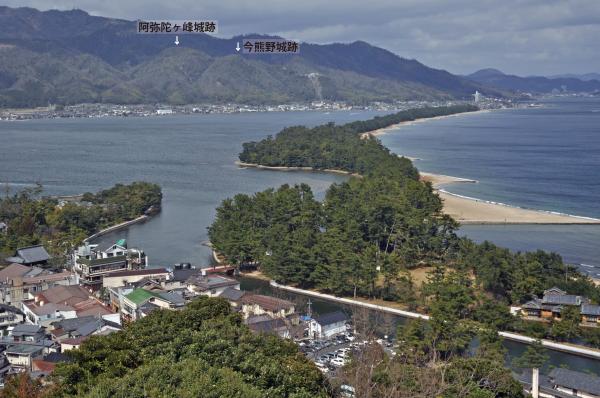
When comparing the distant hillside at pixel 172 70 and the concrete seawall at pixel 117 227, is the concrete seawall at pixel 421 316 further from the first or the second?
the distant hillside at pixel 172 70

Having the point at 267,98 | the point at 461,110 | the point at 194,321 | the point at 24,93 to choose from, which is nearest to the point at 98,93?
the point at 24,93

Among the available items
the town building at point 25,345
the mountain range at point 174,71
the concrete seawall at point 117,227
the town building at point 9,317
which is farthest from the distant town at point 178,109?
the town building at point 25,345

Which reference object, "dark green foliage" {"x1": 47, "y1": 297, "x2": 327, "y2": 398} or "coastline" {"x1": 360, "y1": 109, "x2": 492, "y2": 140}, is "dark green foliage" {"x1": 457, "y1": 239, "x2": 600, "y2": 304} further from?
"coastline" {"x1": 360, "y1": 109, "x2": 492, "y2": 140}

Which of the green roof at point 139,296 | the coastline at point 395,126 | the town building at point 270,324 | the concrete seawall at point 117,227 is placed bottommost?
the concrete seawall at point 117,227

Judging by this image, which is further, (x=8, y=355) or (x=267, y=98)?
(x=267, y=98)

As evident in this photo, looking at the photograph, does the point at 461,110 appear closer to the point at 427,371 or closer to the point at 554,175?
the point at 554,175

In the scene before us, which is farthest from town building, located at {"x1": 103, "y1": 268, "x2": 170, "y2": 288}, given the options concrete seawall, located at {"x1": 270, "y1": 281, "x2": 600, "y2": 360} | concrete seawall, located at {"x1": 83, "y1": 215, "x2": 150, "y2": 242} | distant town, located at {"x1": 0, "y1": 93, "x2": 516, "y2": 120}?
distant town, located at {"x1": 0, "y1": 93, "x2": 516, "y2": 120}
